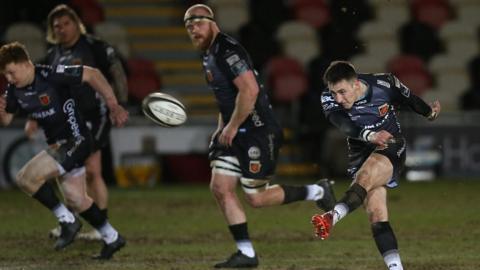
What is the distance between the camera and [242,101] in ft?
31.1

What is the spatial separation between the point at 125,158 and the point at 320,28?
5.04 metres

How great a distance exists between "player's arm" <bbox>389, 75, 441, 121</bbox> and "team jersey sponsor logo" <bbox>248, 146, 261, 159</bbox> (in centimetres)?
141

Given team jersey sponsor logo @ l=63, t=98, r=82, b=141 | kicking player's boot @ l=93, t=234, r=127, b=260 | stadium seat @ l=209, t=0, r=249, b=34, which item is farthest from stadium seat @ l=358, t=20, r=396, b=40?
kicking player's boot @ l=93, t=234, r=127, b=260

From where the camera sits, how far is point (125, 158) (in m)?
17.3

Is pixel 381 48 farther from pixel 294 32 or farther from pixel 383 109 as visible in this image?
pixel 383 109

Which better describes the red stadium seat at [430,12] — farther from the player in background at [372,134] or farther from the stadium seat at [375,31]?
the player in background at [372,134]

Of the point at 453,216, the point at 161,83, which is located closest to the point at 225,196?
the point at 453,216

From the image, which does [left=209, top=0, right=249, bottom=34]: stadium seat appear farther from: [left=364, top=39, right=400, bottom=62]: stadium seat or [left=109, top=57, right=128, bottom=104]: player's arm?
[left=109, top=57, right=128, bottom=104]: player's arm

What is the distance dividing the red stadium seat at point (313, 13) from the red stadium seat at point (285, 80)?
176 centimetres

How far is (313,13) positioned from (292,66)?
199 centimetres

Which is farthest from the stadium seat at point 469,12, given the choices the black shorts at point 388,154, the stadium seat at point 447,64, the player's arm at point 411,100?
the black shorts at point 388,154

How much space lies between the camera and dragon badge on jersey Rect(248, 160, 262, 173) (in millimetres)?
9828

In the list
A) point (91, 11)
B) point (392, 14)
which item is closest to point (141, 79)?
point (91, 11)

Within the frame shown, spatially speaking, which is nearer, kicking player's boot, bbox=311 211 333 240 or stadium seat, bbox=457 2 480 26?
kicking player's boot, bbox=311 211 333 240
